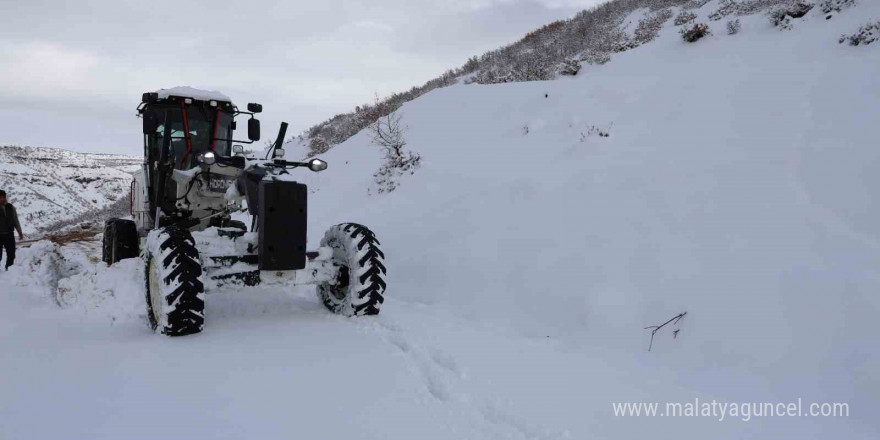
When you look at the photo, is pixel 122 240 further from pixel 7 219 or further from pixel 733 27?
pixel 733 27

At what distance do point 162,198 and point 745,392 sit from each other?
6.08m

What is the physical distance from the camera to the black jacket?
8617 mm

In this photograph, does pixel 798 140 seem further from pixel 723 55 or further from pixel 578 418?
pixel 723 55

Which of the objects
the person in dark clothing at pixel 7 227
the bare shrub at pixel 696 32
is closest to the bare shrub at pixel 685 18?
the bare shrub at pixel 696 32

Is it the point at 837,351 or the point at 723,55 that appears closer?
the point at 837,351

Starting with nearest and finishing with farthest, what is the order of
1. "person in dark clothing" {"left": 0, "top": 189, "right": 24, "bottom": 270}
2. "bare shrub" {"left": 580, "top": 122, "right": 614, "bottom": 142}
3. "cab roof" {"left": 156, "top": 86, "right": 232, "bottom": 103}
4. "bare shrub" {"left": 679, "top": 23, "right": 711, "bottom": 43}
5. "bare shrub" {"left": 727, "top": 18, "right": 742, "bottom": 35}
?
1. "cab roof" {"left": 156, "top": 86, "right": 232, "bottom": 103}
2. "bare shrub" {"left": 580, "top": 122, "right": 614, "bottom": 142}
3. "person in dark clothing" {"left": 0, "top": 189, "right": 24, "bottom": 270}
4. "bare shrub" {"left": 727, "top": 18, "right": 742, "bottom": 35}
5. "bare shrub" {"left": 679, "top": 23, "right": 711, "bottom": 43}

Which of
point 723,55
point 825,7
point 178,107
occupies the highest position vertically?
point 825,7

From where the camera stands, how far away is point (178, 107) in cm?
585

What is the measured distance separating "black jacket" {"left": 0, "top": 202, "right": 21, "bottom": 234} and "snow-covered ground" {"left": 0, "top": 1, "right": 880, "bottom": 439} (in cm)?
200

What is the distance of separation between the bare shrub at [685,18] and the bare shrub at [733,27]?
2667 mm

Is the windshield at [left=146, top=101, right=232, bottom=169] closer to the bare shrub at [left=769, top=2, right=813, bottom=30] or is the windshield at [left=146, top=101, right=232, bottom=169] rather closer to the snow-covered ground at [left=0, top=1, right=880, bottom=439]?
the snow-covered ground at [left=0, top=1, right=880, bottom=439]

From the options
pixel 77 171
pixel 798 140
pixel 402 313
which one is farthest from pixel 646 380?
pixel 77 171

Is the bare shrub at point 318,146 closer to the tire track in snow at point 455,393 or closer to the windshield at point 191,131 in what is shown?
the windshield at point 191,131
